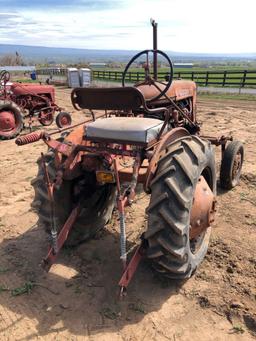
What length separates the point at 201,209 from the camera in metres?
3.48

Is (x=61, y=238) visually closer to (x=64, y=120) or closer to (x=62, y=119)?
(x=62, y=119)

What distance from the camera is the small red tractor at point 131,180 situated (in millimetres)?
3041

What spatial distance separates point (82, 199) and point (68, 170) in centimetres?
51

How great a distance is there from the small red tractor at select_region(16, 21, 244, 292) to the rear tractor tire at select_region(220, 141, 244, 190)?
1.57m

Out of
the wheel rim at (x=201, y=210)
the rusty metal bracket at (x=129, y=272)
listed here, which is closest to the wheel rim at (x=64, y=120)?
the wheel rim at (x=201, y=210)

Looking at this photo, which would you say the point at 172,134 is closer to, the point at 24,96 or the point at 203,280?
the point at 203,280

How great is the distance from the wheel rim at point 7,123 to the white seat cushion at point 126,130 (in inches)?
278

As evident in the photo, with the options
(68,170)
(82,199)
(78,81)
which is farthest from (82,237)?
(78,81)

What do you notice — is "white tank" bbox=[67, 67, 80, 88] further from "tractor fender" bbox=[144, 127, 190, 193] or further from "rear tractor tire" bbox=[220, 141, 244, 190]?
"tractor fender" bbox=[144, 127, 190, 193]

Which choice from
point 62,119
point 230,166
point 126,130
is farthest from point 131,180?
point 62,119

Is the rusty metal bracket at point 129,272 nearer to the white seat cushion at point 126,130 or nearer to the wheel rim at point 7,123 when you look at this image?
the white seat cushion at point 126,130

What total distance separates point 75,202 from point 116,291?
3.34 feet

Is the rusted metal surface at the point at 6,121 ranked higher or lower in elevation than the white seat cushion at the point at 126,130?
lower

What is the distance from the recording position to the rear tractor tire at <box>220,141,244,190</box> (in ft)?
18.2
